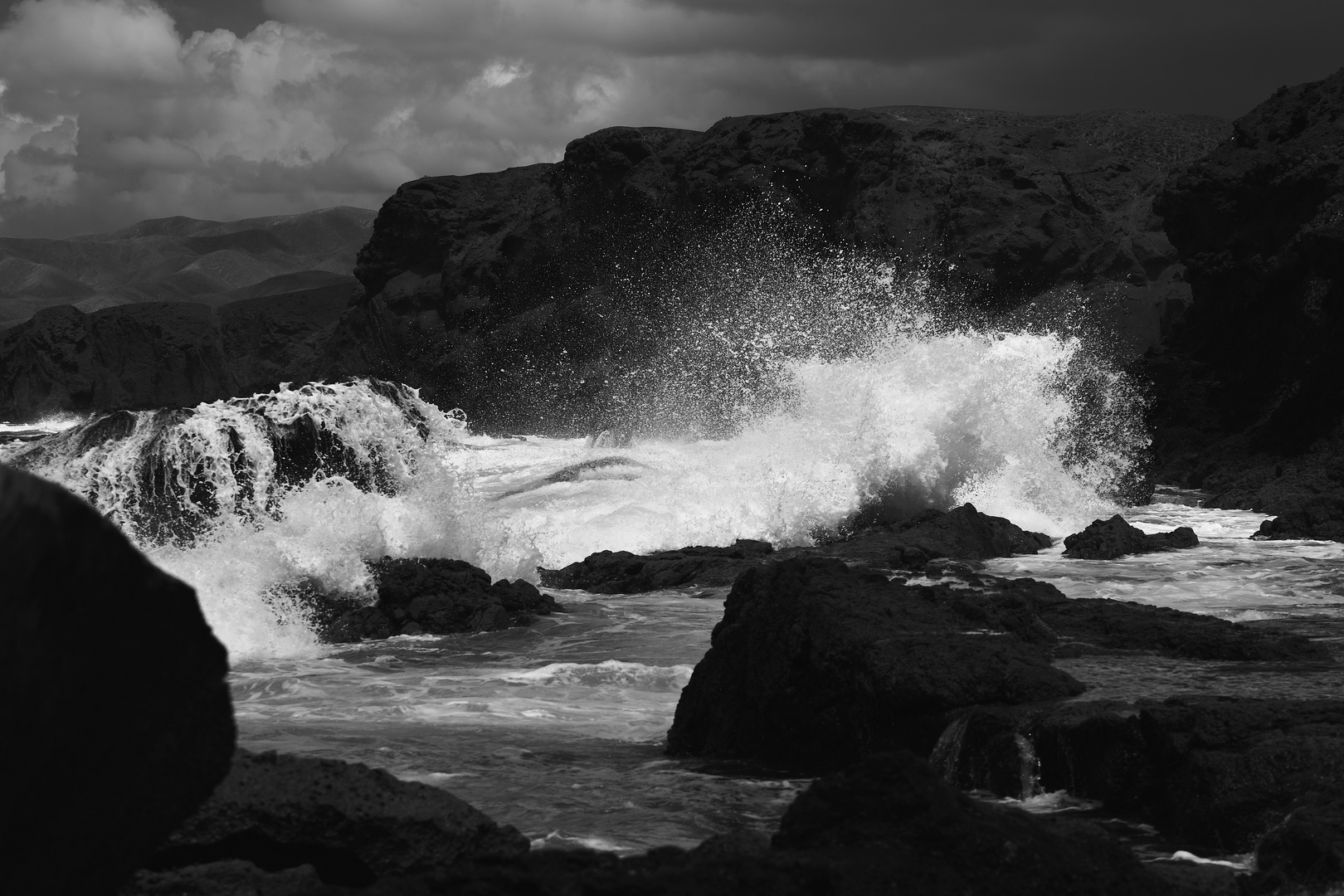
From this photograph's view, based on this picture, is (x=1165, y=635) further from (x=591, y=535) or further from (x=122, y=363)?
(x=122, y=363)

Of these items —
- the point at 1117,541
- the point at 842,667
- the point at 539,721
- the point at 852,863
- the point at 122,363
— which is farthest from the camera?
the point at 122,363

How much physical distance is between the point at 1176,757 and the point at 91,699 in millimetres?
4034

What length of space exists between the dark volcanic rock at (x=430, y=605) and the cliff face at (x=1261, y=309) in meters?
12.2

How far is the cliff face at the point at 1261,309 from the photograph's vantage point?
22953mm

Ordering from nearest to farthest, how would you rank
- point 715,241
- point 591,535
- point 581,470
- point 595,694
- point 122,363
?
point 595,694, point 591,535, point 581,470, point 715,241, point 122,363

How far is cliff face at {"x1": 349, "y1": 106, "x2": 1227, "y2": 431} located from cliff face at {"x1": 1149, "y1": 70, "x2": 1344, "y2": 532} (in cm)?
1700

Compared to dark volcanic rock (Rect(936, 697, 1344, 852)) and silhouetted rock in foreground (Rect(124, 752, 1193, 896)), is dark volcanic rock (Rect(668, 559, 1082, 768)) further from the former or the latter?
silhouetted rock in foreground (Rect(124, 752, 1193, 896))

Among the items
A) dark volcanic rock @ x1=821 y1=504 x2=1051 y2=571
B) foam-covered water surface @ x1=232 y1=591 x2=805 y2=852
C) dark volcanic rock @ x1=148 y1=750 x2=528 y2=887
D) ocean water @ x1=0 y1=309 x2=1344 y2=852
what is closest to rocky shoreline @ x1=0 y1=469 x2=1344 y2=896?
dark volcanic rock @ x1=148 y1=750 x2=528 y2=887

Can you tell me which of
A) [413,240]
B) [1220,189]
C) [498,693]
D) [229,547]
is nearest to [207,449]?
[229,547]

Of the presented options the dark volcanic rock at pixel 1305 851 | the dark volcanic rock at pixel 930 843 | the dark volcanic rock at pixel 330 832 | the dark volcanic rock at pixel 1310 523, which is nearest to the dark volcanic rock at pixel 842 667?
the dark volcanic rock at pixel 1305 851

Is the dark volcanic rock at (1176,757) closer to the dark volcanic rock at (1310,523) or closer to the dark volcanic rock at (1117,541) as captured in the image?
the dark volcanic rock at (1117,541)

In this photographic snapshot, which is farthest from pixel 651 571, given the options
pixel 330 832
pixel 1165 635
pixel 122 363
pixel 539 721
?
pixel 122 363

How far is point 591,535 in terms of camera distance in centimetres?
1775

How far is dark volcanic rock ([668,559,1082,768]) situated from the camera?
6438mm
